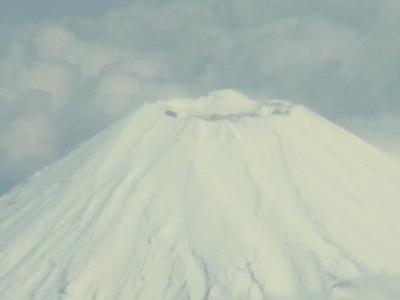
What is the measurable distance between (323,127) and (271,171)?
429 inches

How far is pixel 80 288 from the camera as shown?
12719 centimetres

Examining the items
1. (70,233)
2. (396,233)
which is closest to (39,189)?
(70,233)

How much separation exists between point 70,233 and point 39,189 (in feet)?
40.3

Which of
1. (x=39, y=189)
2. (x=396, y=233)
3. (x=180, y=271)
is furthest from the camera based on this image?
(x=39, y=189)

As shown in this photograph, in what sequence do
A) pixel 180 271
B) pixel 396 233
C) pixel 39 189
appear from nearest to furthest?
1. pixel 180 271
2. pixel 396 233
3. pixel 39 189

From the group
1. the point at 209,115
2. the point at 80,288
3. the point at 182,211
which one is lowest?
the point at 80,288

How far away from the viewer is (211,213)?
132875 mm

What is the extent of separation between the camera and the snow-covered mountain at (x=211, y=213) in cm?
12681

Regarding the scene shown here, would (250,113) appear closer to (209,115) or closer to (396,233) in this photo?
(209,115)

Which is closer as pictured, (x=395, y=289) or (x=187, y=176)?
(x=395, y=289)

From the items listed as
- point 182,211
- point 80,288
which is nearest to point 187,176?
point 182,211

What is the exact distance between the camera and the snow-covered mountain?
126812 mm

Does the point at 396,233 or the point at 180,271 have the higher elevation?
the point at 396,233

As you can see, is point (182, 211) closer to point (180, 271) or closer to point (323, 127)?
point (180, 271)
